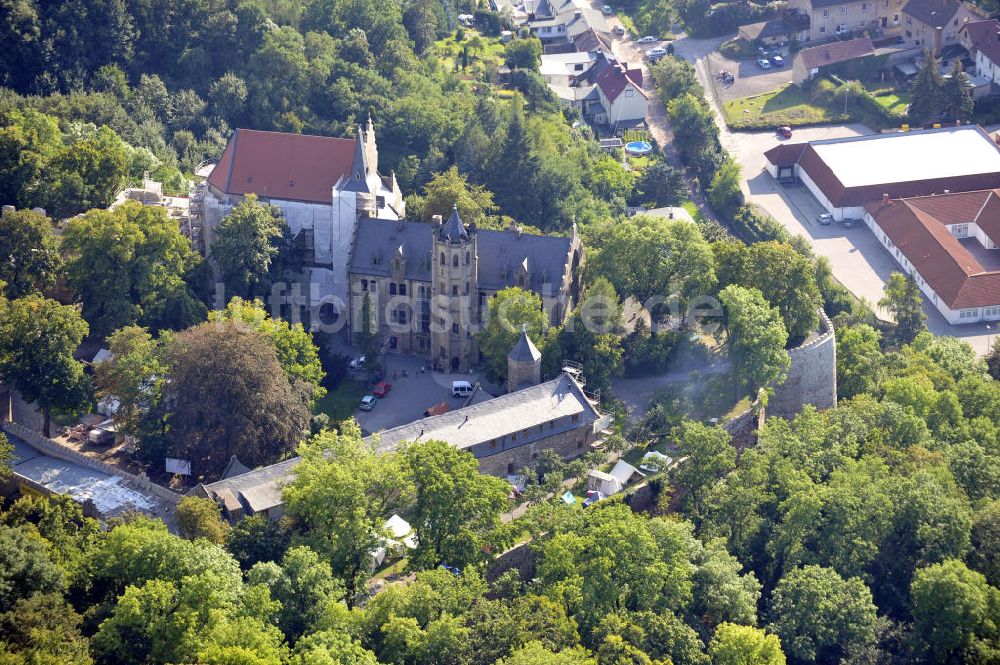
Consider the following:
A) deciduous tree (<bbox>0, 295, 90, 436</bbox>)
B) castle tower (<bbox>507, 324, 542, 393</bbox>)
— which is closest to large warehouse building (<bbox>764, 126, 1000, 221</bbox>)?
castle tower (<bbox>507, 324, 542, 393</bbox>)

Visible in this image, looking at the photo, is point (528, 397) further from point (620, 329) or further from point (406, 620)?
point (406, 620)

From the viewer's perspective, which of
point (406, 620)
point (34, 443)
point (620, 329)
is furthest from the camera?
point (620, 329)

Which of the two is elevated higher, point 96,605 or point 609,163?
point 96,605

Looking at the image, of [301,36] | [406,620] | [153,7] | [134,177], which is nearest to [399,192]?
[134,177]

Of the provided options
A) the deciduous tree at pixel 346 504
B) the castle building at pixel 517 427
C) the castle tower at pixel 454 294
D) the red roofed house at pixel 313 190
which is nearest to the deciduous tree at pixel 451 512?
the deciduous tree at pixel 346 504

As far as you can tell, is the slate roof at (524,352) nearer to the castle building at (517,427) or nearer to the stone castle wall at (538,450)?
the castle building at (517,427)

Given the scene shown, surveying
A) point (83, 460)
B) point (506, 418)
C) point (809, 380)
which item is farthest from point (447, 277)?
point (83, 460)
